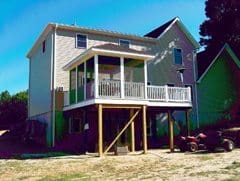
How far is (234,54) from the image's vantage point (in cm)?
3253

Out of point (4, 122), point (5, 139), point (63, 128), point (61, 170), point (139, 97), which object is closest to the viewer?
point (61, 170)

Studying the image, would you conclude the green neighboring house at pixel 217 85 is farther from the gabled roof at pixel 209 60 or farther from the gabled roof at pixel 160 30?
the gabled roof at pixel 160 30

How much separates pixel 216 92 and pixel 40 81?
15902 mm

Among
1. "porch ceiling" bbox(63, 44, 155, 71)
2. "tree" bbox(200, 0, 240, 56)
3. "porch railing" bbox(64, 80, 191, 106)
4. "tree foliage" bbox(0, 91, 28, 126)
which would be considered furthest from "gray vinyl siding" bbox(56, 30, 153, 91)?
"tree foliage" bbox(0, 91, 28, 126)

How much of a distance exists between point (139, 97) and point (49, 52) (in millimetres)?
9156

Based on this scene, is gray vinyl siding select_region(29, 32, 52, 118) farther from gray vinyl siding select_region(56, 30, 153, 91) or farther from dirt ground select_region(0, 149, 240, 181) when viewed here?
dirt ground select_region(0, 149, 240, 181)

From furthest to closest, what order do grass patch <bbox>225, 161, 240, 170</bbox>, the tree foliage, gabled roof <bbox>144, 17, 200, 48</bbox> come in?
the tree foliage, gabled roof <bbox>144, 17, 200, 48</bbox>, grass patch <bbox>225, 161, 240, 170</bbox>

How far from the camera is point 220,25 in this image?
34.1 m

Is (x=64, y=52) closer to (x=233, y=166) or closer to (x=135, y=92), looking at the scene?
(x=135, y=92)

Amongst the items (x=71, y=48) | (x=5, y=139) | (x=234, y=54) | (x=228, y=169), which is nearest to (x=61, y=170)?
(x=228, y=169)

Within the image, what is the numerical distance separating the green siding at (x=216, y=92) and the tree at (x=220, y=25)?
199 centimetres

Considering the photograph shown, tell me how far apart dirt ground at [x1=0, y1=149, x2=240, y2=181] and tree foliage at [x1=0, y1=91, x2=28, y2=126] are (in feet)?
77.1

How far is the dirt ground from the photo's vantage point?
457 inches

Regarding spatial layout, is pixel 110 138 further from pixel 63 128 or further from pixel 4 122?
pixel 4 122
